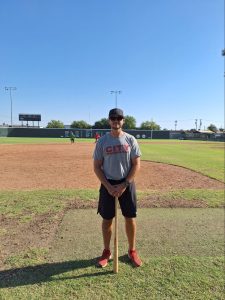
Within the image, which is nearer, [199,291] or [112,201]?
[199,291]

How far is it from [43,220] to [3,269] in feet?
5.73

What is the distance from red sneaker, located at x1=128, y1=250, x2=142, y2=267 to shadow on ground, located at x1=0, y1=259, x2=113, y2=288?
33 cm

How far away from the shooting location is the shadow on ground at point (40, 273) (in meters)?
3.56

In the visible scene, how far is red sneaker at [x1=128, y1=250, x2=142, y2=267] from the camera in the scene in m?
3.96

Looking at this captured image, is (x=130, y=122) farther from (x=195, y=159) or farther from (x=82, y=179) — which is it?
(x=82, y=179)

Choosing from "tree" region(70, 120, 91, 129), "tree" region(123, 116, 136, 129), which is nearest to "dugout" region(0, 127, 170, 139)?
"tree" region(123, 116, 136, 129)

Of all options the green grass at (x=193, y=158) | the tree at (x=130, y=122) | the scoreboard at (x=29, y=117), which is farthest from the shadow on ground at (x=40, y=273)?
the tree at (x=130, y=122)

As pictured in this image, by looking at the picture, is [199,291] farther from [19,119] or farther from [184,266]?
[19,119]

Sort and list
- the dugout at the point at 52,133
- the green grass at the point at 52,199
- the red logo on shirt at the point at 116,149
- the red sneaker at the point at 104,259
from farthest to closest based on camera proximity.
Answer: the dugout at the point at 52,133 → the green grass at the point at 52,199 → the red sneaker at the point at 104,259 → the red logo on shirt at the point at 116,149

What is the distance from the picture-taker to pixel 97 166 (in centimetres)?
395

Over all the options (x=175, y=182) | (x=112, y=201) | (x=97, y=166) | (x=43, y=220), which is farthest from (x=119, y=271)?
(x=175, y=182)

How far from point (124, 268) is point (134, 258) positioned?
200mm

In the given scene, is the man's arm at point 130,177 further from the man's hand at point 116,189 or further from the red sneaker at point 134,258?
the red sneaker at point 134,258

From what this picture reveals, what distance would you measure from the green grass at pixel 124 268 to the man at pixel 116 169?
28 centimetres
